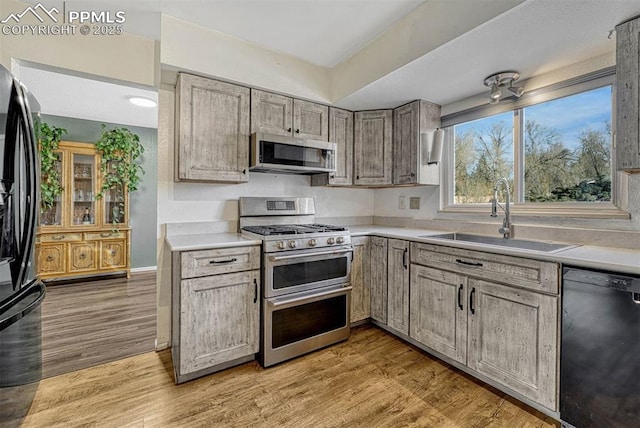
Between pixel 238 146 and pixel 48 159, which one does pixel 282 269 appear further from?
pixel 48 159

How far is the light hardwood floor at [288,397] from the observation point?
1607mm

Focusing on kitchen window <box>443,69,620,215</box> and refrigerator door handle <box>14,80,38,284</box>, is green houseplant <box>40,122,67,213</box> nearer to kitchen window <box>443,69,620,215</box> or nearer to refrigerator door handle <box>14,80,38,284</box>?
refrigerator door handle <box>14,80,38,284</box>

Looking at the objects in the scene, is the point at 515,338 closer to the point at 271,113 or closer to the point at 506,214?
the point at 506,214

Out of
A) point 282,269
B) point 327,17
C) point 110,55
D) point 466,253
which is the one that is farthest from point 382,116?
point 110,55

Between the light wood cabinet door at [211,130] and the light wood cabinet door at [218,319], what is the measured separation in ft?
2.76

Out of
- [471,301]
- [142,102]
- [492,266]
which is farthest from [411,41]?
[142,102]

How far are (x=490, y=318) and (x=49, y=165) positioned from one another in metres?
5.27

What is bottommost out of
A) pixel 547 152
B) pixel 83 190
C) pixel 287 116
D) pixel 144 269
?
pixel 144 269

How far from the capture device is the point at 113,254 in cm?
443

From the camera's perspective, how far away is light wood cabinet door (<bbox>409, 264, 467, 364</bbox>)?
78.1 inches

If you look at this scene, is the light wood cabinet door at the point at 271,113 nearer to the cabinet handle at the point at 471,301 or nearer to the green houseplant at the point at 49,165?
the cabinet handle at the point at 471,301

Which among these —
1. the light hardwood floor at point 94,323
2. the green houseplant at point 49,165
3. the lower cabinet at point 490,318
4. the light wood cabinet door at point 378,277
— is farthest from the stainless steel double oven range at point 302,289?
the green houseplant at point 49,165

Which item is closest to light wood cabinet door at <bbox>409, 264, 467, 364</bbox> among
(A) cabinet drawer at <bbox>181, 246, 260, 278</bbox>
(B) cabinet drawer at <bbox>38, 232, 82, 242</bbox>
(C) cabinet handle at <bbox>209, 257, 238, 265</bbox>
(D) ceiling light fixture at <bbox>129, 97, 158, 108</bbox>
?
(A) cabinet drawer at <bbox>181, 246, 260, 278</bbox>

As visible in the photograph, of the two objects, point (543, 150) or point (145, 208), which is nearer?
point (543, 150)
